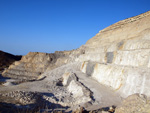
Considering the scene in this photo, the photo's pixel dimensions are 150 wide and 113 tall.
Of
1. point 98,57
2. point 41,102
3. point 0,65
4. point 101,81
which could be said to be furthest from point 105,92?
point 0,65

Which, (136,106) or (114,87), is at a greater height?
(136,106)

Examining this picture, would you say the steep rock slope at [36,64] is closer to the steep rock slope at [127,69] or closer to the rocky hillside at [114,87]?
the rocky hillside at [114,87]

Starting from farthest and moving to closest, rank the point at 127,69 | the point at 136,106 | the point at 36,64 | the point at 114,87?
the point at 36,64, the point at 114,87, the point at 127,69, the point at 136,106

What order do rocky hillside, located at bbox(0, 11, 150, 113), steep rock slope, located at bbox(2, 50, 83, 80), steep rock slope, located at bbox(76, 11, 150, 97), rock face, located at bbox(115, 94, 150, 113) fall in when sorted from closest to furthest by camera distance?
rock face, located at bbox(115, 94, 150, 113) < rocky hillside, located at bbox(0, 11, 150, 113) < steep rock slope, located at bbox(76, 11, 150, 97) < steep rock slope, located at bbox(2, 50, 83, 80)

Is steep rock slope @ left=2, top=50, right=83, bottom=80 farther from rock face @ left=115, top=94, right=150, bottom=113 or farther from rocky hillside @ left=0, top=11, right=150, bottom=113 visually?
rock face @ left=115, top=94, right=150, bottom=113

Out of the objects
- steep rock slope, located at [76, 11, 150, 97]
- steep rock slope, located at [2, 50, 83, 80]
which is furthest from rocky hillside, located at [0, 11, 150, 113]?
steep rock slope, located at [2, 50, 83, 80]

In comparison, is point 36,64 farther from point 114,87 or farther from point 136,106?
point 136,106

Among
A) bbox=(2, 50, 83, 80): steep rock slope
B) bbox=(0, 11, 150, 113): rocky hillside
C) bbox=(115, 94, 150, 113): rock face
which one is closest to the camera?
bbox=(115, 94, 150, 113): rock face

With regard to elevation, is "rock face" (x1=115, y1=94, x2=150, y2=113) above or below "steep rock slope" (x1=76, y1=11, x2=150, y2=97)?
below

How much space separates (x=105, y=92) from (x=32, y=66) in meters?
27.8

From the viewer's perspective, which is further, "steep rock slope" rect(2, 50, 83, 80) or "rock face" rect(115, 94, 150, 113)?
"steep rock slope" rect(2, 50, 83, 80)

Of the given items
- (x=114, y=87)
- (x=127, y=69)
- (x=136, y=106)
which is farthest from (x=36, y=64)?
(x=136, y=106)

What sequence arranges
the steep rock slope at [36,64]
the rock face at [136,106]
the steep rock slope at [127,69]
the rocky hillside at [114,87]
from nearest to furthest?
the rock face at [136,106] → the rocky hillside at [114,87] → the steep rock slope at [127,69] → the steep rock slope at [36,64]

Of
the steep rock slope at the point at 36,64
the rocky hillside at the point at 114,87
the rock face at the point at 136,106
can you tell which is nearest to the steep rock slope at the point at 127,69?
the rocky hillside at the point at 114,87
